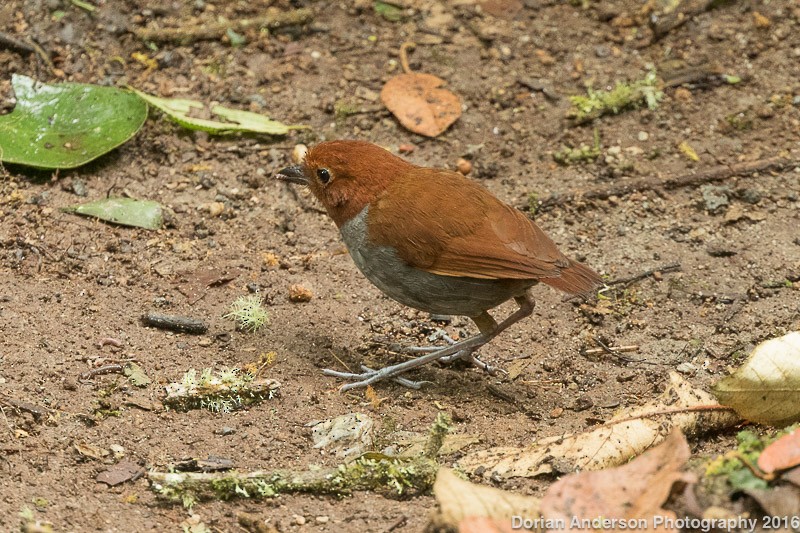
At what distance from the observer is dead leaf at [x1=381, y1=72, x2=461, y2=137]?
6.42 metres

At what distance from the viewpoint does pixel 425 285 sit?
4.61 m

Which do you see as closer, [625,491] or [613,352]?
[625,491]

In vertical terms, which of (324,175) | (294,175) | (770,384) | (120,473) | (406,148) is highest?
(770,384)

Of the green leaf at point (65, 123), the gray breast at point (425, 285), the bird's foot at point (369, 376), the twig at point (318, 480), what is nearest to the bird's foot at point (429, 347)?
the bird's foot at point (369, 376)

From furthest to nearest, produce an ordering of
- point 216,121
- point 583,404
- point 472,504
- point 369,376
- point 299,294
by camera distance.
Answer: point 216,121
point 299,294
point 369,376
point 583,404
point 472,504

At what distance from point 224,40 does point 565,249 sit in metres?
3.06

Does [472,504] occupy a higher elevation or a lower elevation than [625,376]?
higher

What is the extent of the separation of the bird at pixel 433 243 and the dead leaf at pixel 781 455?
1.68 meters

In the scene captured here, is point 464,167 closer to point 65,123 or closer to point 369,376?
point 369,376

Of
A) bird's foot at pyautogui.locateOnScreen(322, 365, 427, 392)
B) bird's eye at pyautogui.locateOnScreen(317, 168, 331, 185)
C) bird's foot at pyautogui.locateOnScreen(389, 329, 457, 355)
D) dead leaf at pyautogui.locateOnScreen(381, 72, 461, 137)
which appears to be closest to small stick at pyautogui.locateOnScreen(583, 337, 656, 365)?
bird's foot at pyautogui.locateOnScreen(389, 329, 457, 355)

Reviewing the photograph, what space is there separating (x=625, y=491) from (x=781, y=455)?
0.50m

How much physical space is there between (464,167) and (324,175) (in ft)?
4.89

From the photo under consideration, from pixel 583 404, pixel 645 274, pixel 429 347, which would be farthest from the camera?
pixel 645 274

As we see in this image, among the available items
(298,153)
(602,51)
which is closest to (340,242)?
(298,153)
